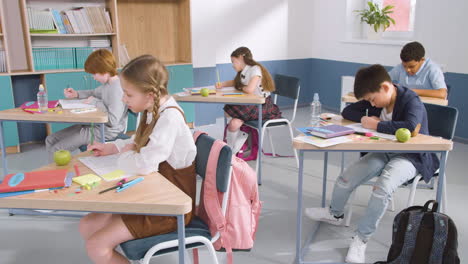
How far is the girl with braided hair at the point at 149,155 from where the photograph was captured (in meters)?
1.62

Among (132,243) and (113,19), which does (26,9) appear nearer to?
(113,19)

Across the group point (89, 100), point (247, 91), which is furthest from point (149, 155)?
point (247, 91)

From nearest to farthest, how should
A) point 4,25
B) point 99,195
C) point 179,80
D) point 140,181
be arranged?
1. point 99,195
2. point 140,181
3. point 4,25
4. point 179,80

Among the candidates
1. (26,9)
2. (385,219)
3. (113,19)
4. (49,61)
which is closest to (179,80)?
(113,19)

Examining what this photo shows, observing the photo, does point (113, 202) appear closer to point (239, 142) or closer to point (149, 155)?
point (149, 155)

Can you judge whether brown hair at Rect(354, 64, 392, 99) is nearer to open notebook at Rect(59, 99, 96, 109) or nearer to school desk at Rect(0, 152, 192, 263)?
school desk at Rect(0, 152, 192, 263)

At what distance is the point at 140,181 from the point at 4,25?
11.4 feet

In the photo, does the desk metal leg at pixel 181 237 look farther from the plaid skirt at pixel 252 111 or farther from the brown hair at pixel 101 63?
the plaid skirt at pixel 252 111

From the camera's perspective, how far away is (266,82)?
12.8ft

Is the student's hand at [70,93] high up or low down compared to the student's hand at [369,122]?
up

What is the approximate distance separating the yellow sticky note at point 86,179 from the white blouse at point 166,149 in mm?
132

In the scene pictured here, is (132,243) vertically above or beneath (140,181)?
beneath

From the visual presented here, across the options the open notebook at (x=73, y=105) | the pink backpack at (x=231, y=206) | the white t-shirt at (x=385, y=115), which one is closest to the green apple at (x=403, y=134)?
the white t-shirt at (x=385, y=115)

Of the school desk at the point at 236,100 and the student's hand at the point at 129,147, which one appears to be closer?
the student's hand at the point at 129,147
